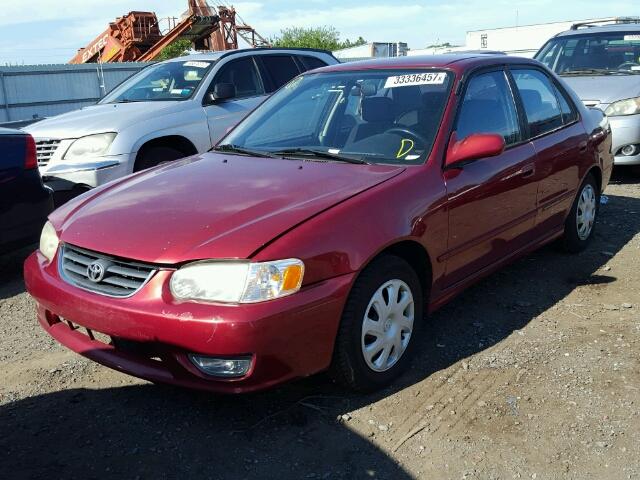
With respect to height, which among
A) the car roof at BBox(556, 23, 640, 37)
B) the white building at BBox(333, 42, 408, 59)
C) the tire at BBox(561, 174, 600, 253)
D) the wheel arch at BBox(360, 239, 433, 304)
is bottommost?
the tire at BBox(561, 174, 600, 253)

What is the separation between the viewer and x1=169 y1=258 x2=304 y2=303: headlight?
104 inches

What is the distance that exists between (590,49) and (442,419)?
720 cm

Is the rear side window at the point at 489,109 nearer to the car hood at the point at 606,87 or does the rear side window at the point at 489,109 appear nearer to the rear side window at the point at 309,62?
the car hood at the point at 606,87

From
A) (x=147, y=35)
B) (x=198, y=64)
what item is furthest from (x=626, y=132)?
(x=147, y=35)

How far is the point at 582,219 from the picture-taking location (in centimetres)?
525

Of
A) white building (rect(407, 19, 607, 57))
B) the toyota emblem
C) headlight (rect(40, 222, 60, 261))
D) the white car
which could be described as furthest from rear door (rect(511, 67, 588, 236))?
white building (rect(407, 19, 607, 57))

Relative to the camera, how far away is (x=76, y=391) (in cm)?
332

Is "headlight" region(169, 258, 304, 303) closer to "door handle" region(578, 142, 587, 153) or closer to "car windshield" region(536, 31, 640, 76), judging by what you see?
"door handle" region(578, 142, 587, 153)

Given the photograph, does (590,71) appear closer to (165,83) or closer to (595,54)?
(595,54)

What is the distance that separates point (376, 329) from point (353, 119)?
4.73 feet

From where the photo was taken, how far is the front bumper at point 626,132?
741 centimetres

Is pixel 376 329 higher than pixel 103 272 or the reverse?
the reverse

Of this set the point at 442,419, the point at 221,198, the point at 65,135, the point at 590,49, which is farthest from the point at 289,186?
the point at 590,49

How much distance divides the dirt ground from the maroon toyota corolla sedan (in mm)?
287
